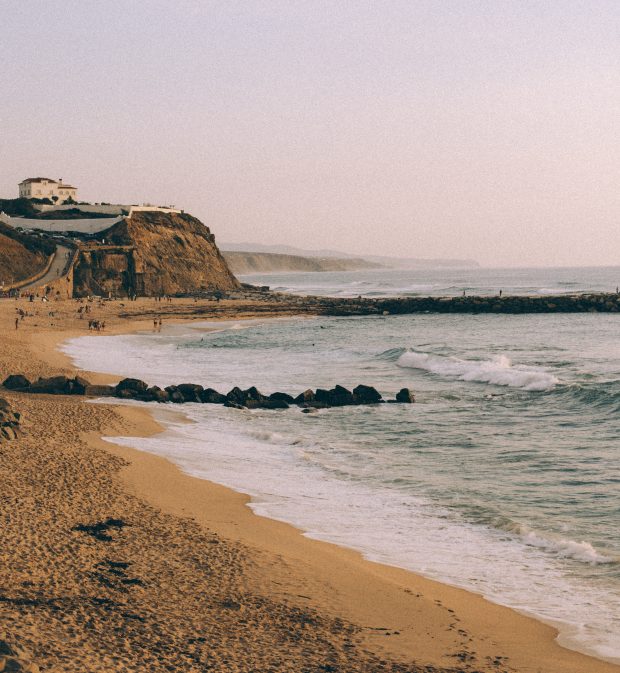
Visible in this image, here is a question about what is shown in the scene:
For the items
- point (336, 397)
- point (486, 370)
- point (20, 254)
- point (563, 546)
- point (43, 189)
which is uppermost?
point (43, 189)

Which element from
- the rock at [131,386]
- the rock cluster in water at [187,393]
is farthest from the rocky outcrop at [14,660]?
the rock at [131,386]

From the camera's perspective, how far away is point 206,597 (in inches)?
378

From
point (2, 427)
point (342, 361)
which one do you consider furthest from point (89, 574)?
point (342, 361)

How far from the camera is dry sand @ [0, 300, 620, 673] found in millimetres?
7996

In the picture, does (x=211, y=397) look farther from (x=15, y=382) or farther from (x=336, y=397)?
(x=15, y=382)

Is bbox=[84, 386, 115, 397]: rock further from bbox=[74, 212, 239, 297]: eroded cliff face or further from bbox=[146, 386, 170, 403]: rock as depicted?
bbox=[74, 212, 239, 297]: eroded cliff face

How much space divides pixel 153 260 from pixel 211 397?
75204 mm

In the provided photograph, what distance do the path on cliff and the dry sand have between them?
68.3m

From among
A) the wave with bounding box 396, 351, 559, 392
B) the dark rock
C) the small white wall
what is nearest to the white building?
the small white wall

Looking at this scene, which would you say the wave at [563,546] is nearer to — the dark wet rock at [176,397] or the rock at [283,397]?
the rock at [283,397]

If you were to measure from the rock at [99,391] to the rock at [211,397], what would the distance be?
3176 mm

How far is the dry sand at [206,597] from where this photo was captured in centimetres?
800

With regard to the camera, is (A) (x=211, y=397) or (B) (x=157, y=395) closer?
(B) (x=157, y=395)

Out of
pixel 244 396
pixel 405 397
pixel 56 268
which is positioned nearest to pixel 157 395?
pixel 244 396
